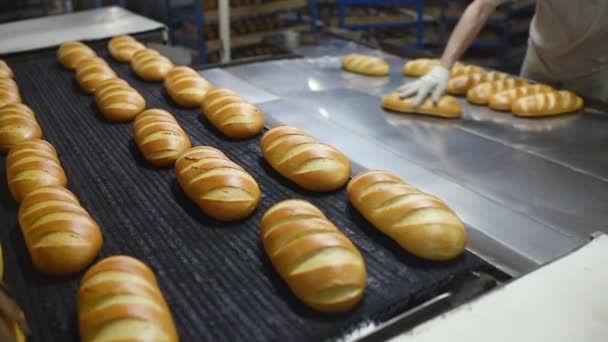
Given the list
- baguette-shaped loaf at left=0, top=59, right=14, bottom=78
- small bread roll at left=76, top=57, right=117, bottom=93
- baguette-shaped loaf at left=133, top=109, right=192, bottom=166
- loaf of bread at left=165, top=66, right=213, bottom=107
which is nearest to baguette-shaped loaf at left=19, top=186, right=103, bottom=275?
baguette-shaped loaf at left=133, top=109, right=192, bottom=166

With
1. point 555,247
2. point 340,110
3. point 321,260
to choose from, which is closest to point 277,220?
point 321,260

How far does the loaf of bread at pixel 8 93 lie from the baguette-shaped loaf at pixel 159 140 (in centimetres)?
82

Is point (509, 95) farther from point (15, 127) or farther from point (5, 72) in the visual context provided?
point (5, 72)

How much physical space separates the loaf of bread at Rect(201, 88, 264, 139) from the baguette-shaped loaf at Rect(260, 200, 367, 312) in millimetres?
847

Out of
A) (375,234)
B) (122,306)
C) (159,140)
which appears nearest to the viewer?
(122,306)

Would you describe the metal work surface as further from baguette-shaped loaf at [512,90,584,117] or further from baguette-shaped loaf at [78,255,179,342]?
baguette-shaped loaf at [78,255,179,342]

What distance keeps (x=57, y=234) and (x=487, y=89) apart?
7.56 ft

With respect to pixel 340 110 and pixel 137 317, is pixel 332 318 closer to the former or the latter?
pixel 137 317

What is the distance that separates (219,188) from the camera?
1.64 metres

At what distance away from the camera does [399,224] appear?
1.48 metres

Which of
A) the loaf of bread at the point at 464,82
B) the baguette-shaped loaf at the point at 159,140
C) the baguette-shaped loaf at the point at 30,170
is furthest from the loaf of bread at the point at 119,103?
the loaf of bread at the point at 464,82

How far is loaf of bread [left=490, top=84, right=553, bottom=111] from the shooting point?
8.75 ft

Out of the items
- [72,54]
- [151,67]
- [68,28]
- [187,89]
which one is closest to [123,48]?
[72,54]

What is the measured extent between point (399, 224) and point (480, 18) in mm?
1795
